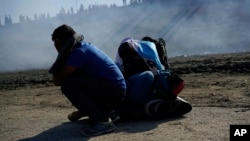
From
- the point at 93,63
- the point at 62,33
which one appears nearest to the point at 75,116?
the point at 93,63

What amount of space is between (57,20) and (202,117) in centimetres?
5963

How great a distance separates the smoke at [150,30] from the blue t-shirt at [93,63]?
2583cm

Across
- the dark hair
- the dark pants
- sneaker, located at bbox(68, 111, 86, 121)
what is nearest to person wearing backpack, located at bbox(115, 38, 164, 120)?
the dark pants

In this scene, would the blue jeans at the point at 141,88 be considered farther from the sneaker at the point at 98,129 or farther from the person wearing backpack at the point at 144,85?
the sneaker at the point at 98,129

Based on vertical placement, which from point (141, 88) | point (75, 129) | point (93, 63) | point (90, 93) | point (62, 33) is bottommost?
point (75, 129)

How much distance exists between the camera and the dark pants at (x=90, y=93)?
517 cm

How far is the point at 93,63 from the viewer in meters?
5.24

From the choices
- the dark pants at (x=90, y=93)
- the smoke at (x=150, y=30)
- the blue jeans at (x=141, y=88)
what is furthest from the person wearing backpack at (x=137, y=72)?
the smoke at (x=150, y=30)

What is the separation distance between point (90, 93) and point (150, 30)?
40495 millimetres

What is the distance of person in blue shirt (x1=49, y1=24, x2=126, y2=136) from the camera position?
5086 millimetres

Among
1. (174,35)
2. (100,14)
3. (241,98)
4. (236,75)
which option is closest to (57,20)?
(100,14)

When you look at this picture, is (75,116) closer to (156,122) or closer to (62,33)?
(156,122)

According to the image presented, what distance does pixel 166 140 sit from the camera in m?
4.67

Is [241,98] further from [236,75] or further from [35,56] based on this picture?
[35,56]
